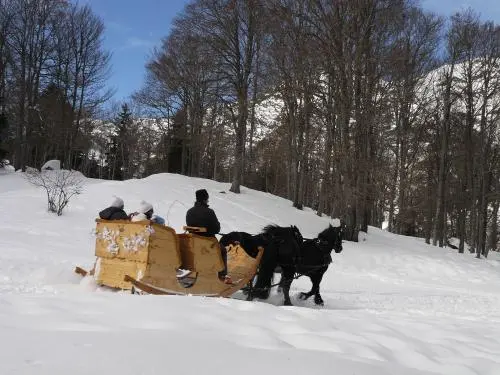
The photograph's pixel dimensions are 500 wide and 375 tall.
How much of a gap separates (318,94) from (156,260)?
16543 millimetres

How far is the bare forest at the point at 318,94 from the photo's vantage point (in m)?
21.0

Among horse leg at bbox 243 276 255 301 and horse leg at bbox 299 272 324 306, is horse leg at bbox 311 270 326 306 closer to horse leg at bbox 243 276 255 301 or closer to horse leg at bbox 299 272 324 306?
horse leg at bbox 299 272 324 306

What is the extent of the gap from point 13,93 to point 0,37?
13.3 feet

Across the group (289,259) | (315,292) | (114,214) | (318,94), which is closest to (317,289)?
(315,292)

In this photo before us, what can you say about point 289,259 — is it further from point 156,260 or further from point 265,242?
point 156,260

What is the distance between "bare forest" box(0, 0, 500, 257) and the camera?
2103cm

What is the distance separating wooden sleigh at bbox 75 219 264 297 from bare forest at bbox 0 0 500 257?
41.6ft

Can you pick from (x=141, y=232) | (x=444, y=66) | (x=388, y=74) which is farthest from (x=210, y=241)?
(x=444, y=66)

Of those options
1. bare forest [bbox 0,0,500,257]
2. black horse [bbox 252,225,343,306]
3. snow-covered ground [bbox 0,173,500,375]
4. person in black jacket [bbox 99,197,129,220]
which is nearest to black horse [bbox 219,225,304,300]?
black horse [bbox 252,225,343,306]

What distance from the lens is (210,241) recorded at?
8.41 m

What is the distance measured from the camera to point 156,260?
7.59 metres

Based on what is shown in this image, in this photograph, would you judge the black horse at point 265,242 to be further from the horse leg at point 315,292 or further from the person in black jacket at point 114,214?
the person in black jacket at point 114,214

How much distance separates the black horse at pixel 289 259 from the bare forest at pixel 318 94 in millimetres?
10693

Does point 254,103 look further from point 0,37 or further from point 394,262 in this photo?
point 0,37
